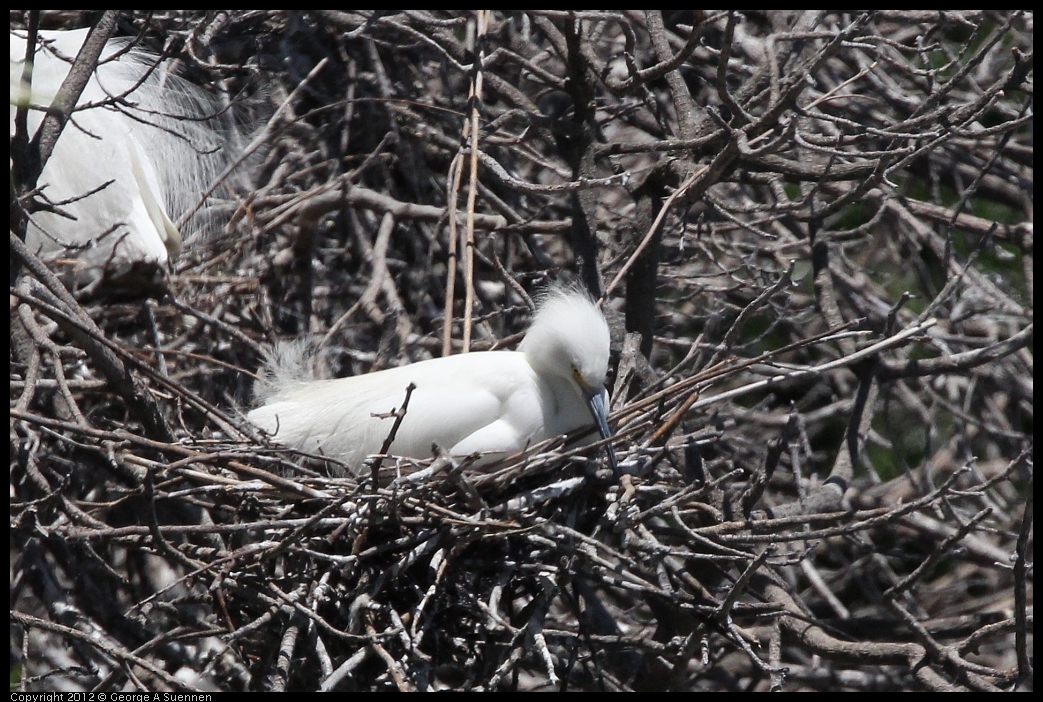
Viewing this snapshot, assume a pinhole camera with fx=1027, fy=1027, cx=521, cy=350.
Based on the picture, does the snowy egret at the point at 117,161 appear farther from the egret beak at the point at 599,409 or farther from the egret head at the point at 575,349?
the egret beak at the point at 599,409

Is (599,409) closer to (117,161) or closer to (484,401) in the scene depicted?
(484,401)

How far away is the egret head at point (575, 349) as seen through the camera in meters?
2.44

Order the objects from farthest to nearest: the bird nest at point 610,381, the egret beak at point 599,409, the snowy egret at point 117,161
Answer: the snowy egret at point 117,161
the egret beak at point 599,409
the bird nest at point 610,381

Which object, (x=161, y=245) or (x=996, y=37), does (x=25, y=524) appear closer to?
(x=161, y=245)

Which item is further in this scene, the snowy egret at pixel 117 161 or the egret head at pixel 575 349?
the snowy egret at pixel 117 161

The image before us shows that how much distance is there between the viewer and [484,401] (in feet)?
8.16

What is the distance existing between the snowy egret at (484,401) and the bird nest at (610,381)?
0.10 m

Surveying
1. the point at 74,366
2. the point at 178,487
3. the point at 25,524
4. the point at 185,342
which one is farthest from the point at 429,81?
the point at 25,524

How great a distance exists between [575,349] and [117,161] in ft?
5.77

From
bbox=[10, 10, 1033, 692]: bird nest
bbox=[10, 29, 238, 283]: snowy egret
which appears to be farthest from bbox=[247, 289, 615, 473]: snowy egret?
bbox=[10, 29, 238, 283]: snowy egret

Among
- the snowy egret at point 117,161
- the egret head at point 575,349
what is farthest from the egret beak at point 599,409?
the snowy egret at point 117,161

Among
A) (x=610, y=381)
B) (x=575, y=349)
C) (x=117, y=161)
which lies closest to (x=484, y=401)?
(x=575, y=349)

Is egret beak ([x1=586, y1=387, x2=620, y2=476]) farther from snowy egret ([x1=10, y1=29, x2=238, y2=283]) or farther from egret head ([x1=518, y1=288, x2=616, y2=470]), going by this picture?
snowy egret ([x1=10, y1=29, x2=238, y2=283])

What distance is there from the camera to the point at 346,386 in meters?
2.67
